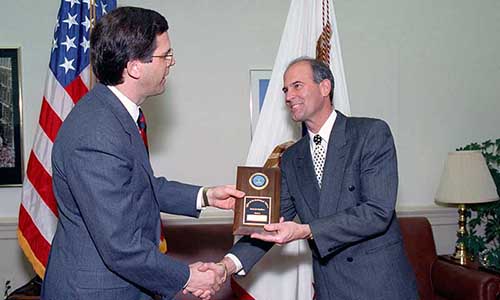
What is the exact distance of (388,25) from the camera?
4141 millimetres

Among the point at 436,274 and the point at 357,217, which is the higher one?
the point at 357,217

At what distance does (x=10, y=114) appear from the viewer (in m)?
3.81

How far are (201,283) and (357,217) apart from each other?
638mm

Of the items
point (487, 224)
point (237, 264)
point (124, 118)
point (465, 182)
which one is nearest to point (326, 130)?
point (237, 264)

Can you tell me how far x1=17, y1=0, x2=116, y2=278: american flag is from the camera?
3084 millimetres

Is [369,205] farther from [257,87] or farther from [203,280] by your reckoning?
[257,87]

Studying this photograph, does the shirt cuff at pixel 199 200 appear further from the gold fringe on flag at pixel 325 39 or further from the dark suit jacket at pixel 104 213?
the gold fringe on flag at pixel 325 39

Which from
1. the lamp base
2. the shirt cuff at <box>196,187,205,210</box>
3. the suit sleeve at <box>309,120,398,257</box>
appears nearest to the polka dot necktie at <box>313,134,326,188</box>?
the suit sleeve at <box>309,120,398,257</box>

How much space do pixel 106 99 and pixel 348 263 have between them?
1.13 meters

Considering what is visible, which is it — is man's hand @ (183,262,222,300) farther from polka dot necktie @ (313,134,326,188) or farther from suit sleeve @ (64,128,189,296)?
polka dot necktie @ (313,134,326,188)

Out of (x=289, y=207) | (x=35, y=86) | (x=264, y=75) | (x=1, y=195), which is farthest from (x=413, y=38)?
(x=1, y=195)

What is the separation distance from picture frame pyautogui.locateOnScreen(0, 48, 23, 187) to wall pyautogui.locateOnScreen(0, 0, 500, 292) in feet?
0.16

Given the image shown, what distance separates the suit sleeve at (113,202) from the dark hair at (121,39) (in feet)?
0.88

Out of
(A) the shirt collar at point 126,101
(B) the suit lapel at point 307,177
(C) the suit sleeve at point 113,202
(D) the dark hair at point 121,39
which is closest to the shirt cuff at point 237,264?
(B) the suit lapel at point 307,177
